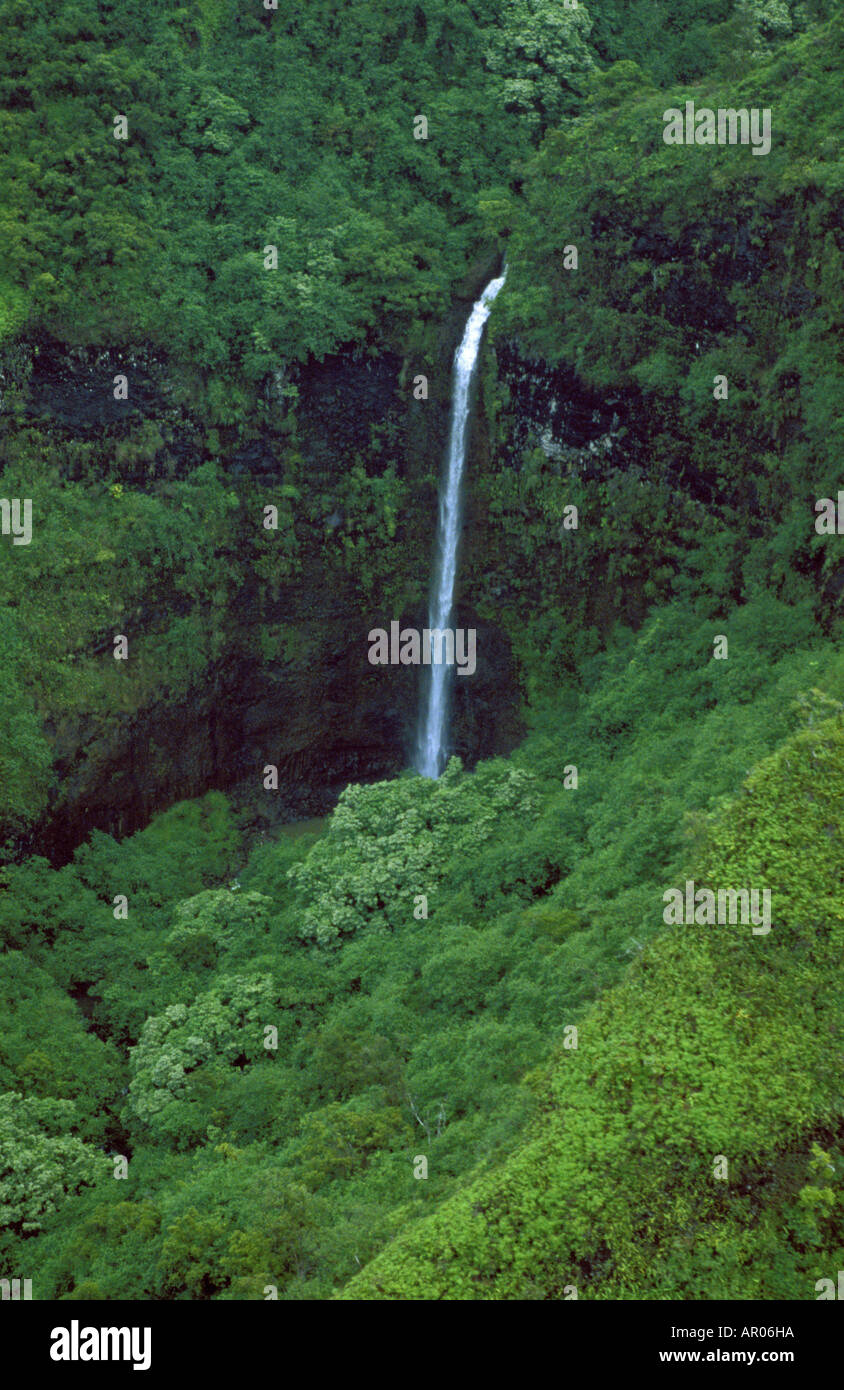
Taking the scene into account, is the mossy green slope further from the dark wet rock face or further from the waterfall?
the waterfall

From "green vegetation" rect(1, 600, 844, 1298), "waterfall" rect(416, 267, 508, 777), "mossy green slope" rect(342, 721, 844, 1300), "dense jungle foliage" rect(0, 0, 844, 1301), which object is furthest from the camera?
"waterfall" rect(416, 267, 508, 777)

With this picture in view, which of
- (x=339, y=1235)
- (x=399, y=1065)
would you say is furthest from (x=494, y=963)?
(x=339, y=1235)

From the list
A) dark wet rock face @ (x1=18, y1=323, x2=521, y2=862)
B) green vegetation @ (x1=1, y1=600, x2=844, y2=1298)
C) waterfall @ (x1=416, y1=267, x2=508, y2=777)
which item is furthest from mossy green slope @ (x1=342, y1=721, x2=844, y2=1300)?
waterfall @ (x1=416, y1=267, x2=508, y2=777)

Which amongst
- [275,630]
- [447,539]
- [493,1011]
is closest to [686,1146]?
[493,1011]

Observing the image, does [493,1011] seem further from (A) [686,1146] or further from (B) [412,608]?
(B) [412,608]

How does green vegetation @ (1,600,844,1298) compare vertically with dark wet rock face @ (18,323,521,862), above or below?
below
